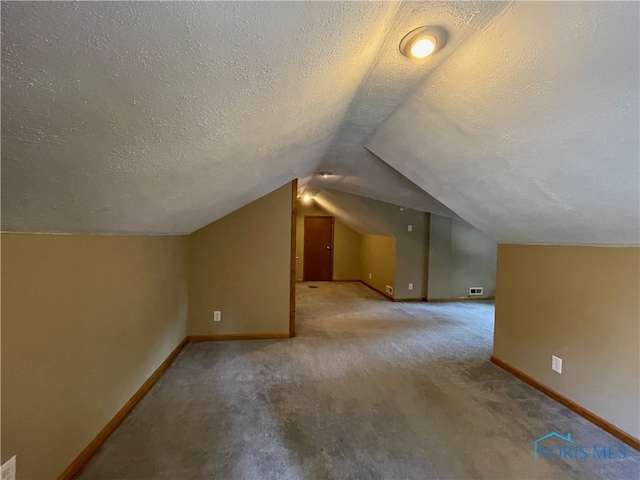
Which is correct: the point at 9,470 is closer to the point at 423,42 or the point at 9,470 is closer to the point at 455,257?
the point at 423,42

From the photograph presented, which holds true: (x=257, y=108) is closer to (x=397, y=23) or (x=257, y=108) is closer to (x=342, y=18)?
(x=342, y=18)

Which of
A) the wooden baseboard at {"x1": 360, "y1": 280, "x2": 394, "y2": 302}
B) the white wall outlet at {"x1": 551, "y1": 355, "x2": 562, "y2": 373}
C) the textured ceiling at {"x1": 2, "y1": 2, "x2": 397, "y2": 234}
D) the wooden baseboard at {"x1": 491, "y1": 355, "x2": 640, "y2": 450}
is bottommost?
the wooden baseboard at {"x1": 360, "y1": 280, "x2": 394, "y2": 302}

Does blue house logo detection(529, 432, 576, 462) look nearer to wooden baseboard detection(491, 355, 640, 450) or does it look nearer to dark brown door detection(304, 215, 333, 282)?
wooden baseboard detection(491, 355, 640, 450)

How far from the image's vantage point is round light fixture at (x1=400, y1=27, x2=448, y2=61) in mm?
1159

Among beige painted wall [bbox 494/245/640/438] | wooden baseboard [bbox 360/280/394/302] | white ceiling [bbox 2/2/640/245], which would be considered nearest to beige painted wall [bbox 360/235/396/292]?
wooden baseboard [bbox 360/280/394/302]

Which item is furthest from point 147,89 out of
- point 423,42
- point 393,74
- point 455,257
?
point 455,257

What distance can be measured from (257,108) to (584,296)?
249 cm

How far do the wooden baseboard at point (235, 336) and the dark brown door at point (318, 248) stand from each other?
14.3ft

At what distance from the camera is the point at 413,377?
107 inches

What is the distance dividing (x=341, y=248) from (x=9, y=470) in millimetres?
7167

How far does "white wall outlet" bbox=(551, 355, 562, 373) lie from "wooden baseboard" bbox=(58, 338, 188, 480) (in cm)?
311

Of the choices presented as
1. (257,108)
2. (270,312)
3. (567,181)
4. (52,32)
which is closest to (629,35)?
(567,181)

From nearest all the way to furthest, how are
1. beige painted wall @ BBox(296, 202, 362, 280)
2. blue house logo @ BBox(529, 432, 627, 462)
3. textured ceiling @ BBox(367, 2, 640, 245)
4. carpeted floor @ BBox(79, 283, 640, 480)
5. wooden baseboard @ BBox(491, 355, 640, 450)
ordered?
textured ceiling @ BBox(367, 2, 640, 245)
carpeted floor @ BBox(79, 283, 640, 480)
blue house logo @ BBox(529, 432, 627, 462)
wooden baseboard @ BBox(491, 355, 640, 450)
beige painted wall @ BBox(296, 202, 362, 280)

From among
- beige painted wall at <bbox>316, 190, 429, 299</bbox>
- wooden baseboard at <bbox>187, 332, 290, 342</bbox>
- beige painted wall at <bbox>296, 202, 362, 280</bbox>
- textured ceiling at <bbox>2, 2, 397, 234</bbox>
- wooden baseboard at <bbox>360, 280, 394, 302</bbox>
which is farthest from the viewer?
beige painted wall at <bbox>296, 202, 362, 280</bbox>
